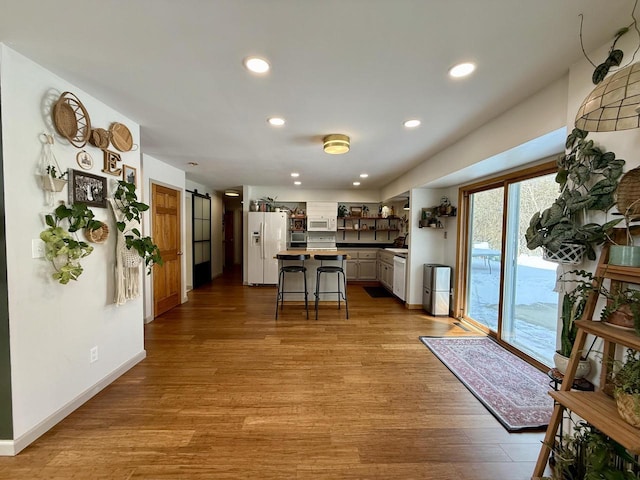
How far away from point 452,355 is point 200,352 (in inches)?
111

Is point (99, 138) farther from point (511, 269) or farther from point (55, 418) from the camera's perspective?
point (511, 269)

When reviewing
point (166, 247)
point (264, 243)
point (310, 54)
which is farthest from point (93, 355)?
point (264, 243)

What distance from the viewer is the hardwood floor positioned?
1.50m

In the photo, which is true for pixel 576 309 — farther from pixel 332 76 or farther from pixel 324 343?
pixel 324 343

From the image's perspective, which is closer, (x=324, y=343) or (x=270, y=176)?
(x=324, y=343)

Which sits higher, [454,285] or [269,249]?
[269,249]

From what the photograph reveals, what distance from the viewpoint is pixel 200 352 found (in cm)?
287

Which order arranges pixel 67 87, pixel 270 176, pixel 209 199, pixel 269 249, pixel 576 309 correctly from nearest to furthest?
pixel 576 309 < pixel 67 87 < pixel 270 176 < pixel 269 249 < pixel 209 199

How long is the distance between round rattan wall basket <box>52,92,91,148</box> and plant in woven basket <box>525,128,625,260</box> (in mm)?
3261

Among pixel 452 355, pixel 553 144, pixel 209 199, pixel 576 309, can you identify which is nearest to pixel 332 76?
pixel 553 144

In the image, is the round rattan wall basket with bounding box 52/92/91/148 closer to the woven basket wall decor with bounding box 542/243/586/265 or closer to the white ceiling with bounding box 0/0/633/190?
the white ceiling with bounding box 0/0/633/190

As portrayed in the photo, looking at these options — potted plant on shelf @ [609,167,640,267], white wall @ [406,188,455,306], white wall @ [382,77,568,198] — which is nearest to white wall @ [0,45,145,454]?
potted plant on shelf @ [609,167,640,267]

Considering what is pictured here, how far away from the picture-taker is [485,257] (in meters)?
Answer: 3.55

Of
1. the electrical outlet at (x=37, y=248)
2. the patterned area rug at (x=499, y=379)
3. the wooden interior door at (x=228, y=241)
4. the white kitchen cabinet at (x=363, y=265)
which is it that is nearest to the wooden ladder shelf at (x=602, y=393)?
the patterned area rug at (x=499, y=379)
